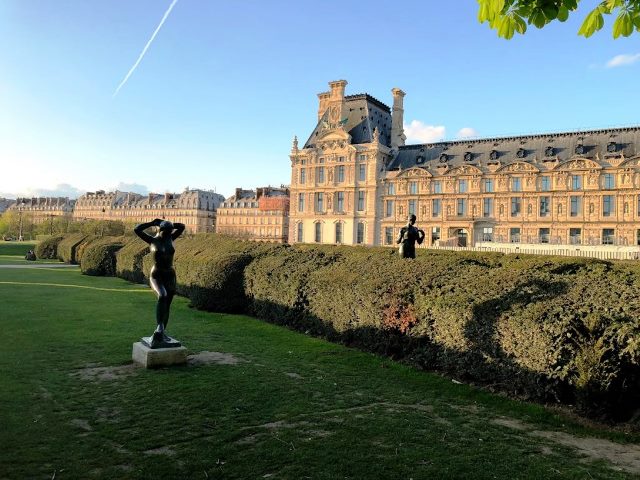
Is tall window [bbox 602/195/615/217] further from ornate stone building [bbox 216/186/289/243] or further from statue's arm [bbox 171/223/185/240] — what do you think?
ornate stone building [bbox 216/186/289/243]

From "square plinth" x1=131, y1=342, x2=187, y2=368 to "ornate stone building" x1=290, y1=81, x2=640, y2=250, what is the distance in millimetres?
35413

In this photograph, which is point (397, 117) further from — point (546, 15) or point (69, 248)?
point (546, 15)

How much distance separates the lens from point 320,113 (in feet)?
214

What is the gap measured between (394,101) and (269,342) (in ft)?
183

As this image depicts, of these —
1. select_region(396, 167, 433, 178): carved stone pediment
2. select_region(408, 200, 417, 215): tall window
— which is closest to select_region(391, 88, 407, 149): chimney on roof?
select_region(396, 167, 433, 178): carved stone pediment

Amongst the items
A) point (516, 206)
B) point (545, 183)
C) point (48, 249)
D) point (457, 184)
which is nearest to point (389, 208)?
point (457, 184)

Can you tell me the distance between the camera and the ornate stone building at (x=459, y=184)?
1918 inches

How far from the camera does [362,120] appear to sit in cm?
6134

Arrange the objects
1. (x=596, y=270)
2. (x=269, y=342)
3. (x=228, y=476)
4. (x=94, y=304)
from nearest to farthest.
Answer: (x=228, y=476)
(x=596, y=270)
(x=269, y=342)
(x=94, y=304)

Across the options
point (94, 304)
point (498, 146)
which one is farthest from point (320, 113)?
point (94, 304)

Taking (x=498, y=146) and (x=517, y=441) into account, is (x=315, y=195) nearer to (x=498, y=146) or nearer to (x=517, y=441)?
(x=498, y=146)

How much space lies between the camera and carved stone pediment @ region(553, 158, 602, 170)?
160ft

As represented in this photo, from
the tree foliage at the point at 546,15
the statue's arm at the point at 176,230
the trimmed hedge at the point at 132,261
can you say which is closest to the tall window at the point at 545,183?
the trimmed hedge at the point at 132,261

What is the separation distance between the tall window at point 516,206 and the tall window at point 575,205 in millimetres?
4894
